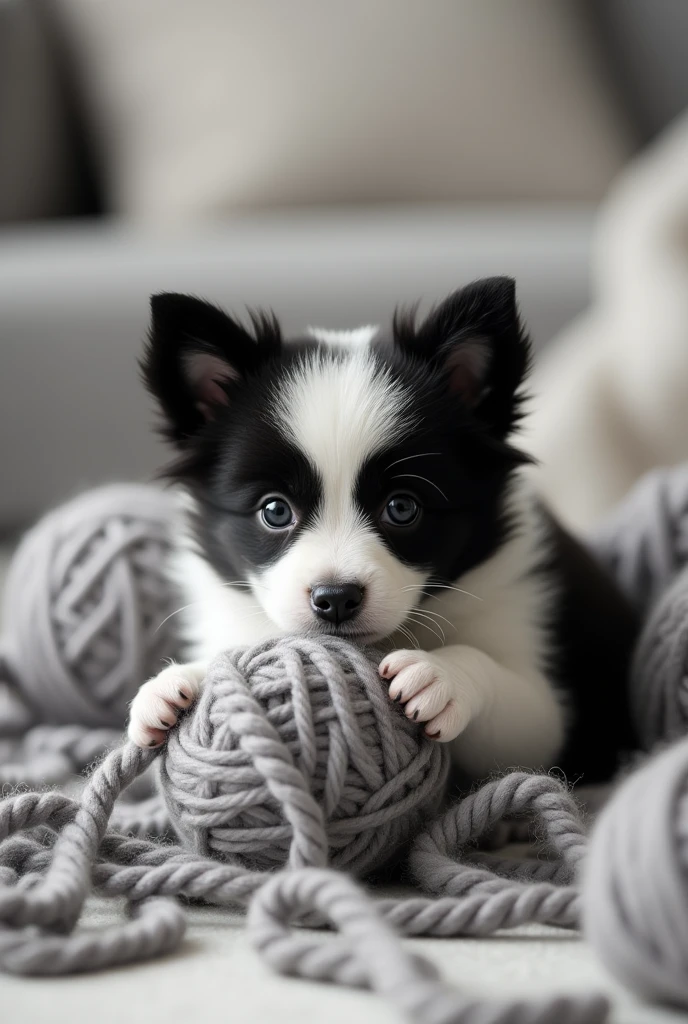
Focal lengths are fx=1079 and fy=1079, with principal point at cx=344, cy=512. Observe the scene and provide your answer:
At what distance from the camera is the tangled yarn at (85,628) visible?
1.79 m

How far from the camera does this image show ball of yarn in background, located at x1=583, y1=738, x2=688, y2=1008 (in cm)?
90

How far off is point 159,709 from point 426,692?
1.07 ft

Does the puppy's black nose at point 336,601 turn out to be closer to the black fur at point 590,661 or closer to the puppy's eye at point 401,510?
the puppy's eye at point 401,510

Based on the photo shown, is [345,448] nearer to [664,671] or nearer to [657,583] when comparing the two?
[664,671]

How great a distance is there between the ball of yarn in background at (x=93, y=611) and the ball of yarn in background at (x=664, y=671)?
0.78 metres

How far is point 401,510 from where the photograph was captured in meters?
1.44

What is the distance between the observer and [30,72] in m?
3.52

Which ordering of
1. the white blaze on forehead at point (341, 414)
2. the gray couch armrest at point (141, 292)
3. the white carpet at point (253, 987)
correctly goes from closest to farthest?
the white carpet at point (253, 987) < the white blaze on forehead at point (341, 414) < the gray couch armrest at point (141, 292)

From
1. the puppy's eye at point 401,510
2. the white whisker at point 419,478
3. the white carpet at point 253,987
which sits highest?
the white whisker at point 419,478

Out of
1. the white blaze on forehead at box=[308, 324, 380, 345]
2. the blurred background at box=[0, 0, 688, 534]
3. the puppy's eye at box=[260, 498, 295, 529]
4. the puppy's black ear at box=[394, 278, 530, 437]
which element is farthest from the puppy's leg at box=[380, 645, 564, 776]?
the blurred background at box=[0, 0, 688, 534]

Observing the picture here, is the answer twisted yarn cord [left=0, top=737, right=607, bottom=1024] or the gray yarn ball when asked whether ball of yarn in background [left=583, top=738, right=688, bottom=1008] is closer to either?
twisted yarn cord [left=0, top=737, right=607, bottom=1024]

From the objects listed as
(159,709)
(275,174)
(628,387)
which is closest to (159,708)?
(159,709)

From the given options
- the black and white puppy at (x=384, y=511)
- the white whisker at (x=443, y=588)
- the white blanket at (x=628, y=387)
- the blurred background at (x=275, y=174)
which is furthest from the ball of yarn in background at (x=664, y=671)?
the blurred background at (x=275, y=174)

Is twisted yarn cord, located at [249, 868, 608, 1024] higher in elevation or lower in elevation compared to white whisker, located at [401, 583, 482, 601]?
lower
